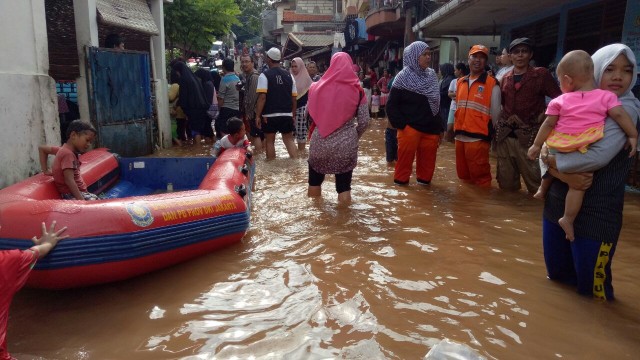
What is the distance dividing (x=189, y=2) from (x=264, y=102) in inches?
340

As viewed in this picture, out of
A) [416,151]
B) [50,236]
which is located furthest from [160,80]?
[50,236]

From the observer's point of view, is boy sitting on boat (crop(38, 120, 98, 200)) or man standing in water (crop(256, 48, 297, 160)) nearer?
boy sitting on boat (crop(38, 120, 98, 200))

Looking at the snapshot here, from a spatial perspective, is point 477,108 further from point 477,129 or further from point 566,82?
point 566,82

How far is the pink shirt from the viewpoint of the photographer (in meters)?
2.52

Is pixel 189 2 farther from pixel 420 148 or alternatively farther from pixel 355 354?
pixel 355 354

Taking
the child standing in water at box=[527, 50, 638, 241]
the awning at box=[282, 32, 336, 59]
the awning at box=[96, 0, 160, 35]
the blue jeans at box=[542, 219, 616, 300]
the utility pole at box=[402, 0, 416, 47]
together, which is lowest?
the blue jeans at box=[542, 219, 616, 300]

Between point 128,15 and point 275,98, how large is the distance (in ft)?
11.8

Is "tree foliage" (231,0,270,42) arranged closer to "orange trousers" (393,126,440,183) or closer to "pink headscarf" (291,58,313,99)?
"pink headscarf" (291,58,313,99)

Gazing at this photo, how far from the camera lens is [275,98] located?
23.4 feet

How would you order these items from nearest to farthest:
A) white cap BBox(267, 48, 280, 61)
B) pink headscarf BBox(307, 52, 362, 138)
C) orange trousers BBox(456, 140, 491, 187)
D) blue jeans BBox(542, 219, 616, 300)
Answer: blue jeans BBox(542, 219, 616, 300) < pink headscarf BBox(307, 52, 362, 138) < orange trousers BBox(456, 140, 491, 187) < white cap BBox(267, 48, 280, 61)

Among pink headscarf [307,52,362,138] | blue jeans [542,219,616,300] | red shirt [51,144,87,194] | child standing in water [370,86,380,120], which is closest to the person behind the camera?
blue jeans [542,219,616,300]

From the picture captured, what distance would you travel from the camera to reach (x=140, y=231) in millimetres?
2965

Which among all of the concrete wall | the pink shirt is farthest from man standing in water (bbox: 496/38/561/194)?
the concrete wall

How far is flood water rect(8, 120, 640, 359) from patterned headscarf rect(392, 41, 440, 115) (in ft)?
5.34
